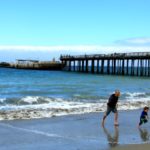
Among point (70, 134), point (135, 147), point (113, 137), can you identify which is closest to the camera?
point (135, 147)

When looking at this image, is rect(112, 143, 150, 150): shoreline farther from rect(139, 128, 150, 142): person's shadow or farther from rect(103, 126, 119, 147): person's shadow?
rect(139, 128, 150, 142): person's shadow

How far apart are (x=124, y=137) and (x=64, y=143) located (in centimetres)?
189

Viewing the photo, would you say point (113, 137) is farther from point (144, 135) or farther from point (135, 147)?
point (135, 147)

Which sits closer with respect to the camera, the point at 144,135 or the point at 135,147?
the point at 135,147

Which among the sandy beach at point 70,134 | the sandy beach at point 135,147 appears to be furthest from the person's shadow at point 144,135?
the sandy beach at point 135,147

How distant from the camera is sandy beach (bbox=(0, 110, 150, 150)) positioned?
35.7 ft

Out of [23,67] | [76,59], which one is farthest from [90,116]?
[23,67]

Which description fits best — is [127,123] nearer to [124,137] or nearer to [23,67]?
[124,137]

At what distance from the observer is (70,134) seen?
12.7 metres

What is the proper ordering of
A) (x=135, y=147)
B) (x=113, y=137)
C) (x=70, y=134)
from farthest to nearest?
(x=70, y=134) → (x=113, y=137) → (x=135, y=147)

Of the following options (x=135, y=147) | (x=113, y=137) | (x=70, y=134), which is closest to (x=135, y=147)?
→ (x=135, y=147)

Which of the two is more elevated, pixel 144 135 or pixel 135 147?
pixel 135 147

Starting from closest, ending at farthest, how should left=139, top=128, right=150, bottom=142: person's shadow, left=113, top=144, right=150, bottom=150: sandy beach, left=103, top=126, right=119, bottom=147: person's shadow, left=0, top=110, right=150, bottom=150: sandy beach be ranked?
left=113, top=144, right=150, bottom=150: sandy beach < left=0, top=110, right=150, bottom=150: sandy beach < left=103, top=126, right=119, bottom=147: person's shadow < left=139, top=128, right=150, bottom=142: person's shadow

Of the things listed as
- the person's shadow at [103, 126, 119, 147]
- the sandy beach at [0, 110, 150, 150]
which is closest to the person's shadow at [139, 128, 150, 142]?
the sandy beach at [0, 110, 150, 150]
